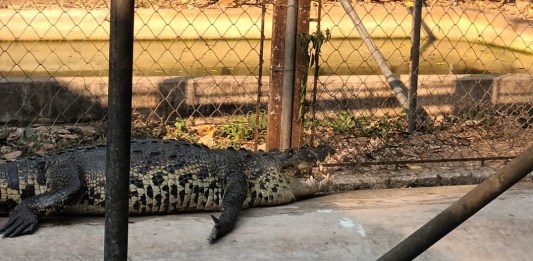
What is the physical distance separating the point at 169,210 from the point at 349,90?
2016mm

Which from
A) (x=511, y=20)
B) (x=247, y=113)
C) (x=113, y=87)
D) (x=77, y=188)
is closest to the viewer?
(x=113, y=87)

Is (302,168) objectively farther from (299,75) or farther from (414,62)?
(414,62)

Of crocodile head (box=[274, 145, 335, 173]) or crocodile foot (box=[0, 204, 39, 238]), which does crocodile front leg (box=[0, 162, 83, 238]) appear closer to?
crocodile foot (box=[0, 204, 39, 238])

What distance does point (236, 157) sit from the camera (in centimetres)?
414

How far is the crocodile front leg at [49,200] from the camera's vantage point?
329 cm

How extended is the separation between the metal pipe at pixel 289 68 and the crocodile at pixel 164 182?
0.17 metres

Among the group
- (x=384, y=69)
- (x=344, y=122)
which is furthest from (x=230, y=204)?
(x=384, y=69)

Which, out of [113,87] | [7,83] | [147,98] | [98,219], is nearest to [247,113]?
[147,98]

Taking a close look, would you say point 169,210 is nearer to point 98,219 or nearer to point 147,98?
point 98,219

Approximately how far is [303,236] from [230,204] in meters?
0.52

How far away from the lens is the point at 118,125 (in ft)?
5.29

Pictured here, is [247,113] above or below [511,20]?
below

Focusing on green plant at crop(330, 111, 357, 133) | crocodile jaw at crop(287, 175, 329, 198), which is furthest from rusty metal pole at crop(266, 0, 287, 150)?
green plant at crop(330, 111, 357, 133)

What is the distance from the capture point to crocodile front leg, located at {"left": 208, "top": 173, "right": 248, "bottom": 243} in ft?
10.9
